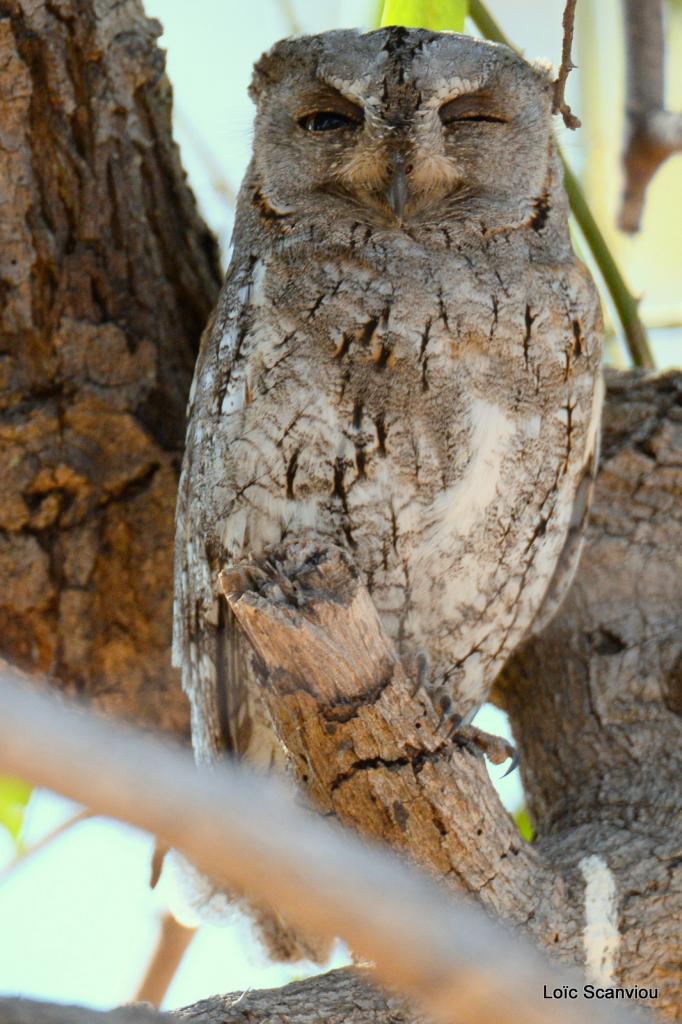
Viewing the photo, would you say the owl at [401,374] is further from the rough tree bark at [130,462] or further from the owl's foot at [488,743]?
the rough tree bark at [130,462]

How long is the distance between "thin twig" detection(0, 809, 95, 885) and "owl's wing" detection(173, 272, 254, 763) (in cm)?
38

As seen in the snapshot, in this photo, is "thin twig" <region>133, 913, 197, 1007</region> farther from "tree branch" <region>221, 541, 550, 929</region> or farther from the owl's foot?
"tree branch" <region>221, 541, 550, 929</region>

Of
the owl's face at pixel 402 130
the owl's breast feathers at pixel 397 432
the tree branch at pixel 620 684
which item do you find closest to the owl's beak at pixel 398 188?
the owl's face at pixel 402 130

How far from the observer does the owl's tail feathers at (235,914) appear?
2.31m

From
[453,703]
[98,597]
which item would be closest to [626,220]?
[453,703]

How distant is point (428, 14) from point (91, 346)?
98 centimetres

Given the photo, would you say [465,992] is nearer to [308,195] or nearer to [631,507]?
[308,195]

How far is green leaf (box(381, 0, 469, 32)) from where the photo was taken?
2.31 meters

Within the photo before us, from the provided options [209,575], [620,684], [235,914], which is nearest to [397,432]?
[209,575]

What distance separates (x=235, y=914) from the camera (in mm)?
2324

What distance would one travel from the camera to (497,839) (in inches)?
65.8

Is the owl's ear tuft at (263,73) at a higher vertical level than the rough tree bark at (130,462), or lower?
higher

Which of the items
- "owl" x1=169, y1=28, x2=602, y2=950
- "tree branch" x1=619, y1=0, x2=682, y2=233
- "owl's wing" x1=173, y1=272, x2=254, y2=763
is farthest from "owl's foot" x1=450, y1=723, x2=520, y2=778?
"tree branch" x1=619, y1=0, x2=682, y2=233

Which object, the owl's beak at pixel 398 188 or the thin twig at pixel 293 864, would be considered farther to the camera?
the owl's beak at pixel 398 188
